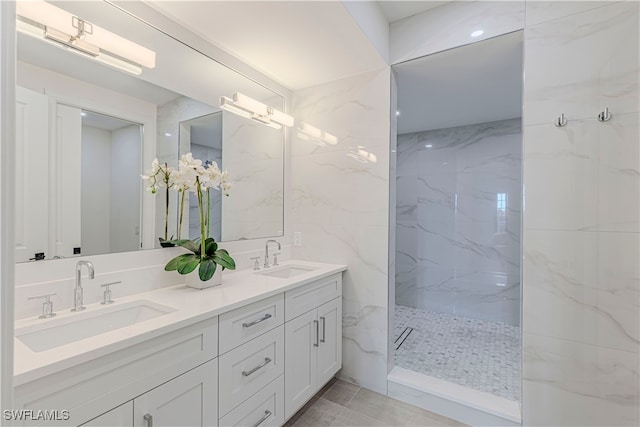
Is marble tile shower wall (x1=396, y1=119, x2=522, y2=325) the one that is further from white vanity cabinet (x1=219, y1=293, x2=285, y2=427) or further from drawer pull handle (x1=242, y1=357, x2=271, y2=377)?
drawer pull handle (x1=242, y1=357, x2=271, y2=377)

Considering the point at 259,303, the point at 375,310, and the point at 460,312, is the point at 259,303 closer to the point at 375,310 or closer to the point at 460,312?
the point at 375,310

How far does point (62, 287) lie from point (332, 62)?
1.95 meters

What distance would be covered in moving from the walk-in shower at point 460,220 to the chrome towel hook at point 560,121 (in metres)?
0.65

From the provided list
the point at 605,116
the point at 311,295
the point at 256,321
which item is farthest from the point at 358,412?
the point at 605,116

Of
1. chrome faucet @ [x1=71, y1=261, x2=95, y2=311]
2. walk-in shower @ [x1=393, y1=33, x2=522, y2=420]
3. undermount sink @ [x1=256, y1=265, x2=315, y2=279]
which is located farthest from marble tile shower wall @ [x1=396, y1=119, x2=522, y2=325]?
chrome faucet @ [x1=71, y1=261, x2=95, y2=311]

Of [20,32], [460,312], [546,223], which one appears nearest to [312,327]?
[546,223]

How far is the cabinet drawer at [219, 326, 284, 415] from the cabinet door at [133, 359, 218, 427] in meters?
0.05

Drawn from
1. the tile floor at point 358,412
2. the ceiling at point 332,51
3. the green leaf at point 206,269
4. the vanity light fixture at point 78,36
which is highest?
the ceiling at point 332,51

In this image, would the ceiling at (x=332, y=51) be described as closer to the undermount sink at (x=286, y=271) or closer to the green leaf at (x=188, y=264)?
the green leaf at (x=188, y=264)

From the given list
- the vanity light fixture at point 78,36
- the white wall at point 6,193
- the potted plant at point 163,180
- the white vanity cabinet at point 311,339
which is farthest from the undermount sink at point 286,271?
the white wall at point 6,193

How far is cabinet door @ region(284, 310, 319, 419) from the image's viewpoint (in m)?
1.62

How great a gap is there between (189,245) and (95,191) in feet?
1.59

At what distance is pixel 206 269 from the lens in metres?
1.49

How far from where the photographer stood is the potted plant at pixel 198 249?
148cm
